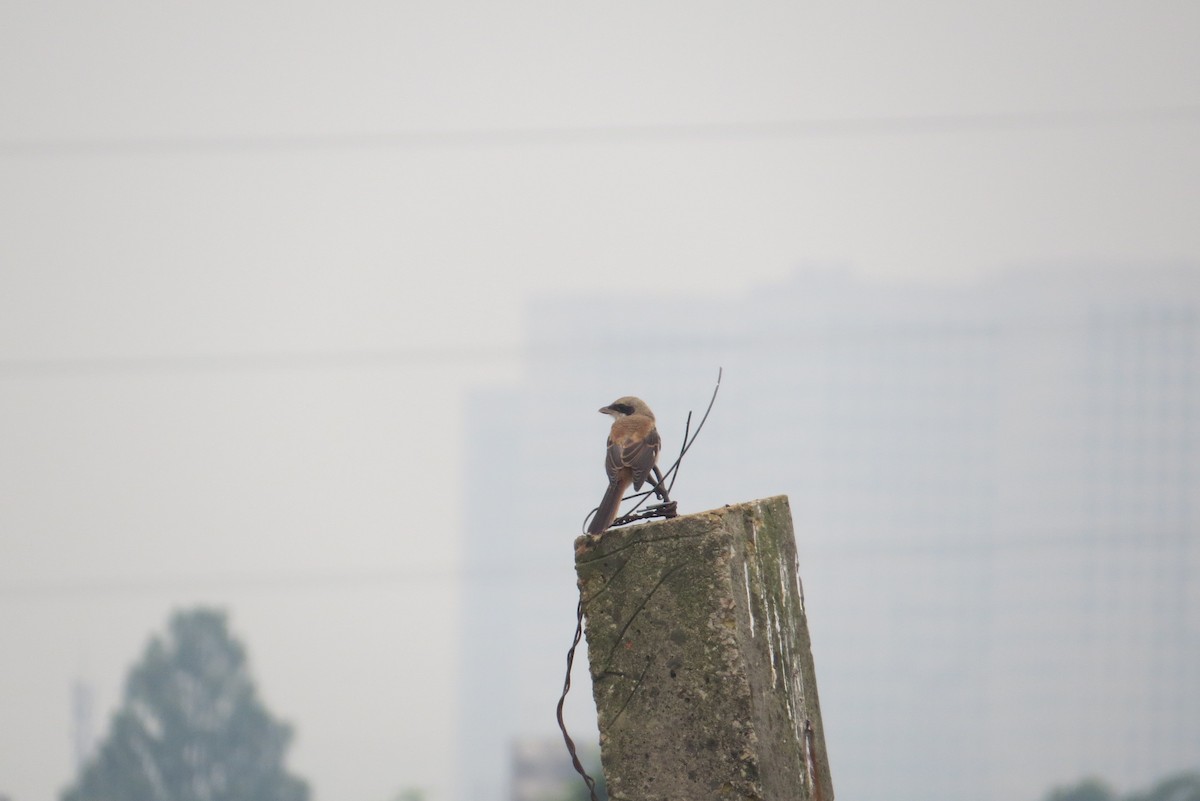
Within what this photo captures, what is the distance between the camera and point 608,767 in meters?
3.86

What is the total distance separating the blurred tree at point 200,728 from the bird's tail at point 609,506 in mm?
79941

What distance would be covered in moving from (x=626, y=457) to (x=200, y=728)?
270ft

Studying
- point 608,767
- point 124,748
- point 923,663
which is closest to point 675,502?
point 608,767

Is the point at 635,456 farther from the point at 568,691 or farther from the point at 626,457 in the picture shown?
the point at 568,691

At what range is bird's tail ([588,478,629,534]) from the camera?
14.2 feet

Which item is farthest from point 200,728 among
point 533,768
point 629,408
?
point 629,408

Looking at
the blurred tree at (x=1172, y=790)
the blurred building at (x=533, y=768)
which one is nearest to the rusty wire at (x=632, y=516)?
the blurred tree at (x=1172, y=790)

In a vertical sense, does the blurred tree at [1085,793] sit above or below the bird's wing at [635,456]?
below

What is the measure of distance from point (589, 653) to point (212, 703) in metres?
82.4

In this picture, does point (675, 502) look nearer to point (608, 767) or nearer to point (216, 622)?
point (608, 767)

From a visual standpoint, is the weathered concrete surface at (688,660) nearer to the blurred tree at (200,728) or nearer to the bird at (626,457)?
the bird at (626,457)

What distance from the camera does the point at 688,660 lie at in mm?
3818

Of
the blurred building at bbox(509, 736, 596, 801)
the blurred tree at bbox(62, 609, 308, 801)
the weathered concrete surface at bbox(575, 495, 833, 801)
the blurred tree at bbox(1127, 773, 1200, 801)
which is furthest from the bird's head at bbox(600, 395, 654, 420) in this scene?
the blurred building at bbox(509, 736, 596, 801)

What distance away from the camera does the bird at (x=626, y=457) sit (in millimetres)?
4551
